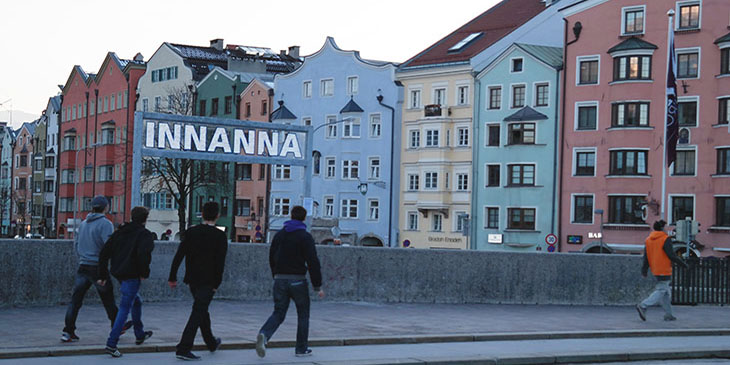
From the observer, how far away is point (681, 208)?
207 feet

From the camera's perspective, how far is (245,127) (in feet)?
77.5

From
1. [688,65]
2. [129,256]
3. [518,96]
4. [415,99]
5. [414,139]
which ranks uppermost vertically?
[688,65]

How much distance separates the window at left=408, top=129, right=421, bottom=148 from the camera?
76.4 m

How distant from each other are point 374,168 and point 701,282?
54.8 meters

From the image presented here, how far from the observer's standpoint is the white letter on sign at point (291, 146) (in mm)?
24547

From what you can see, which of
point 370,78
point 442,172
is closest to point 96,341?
point 442,172

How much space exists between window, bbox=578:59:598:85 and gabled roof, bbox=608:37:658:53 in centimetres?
170

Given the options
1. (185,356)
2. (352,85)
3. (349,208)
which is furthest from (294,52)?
(185,356)

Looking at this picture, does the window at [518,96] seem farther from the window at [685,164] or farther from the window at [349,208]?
the window at [349,208]

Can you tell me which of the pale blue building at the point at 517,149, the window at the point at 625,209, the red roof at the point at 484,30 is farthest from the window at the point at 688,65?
the red roof at the point at 484,30

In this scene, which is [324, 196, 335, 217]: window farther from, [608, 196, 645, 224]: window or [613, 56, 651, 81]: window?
[613, 56, 651, 81]: window

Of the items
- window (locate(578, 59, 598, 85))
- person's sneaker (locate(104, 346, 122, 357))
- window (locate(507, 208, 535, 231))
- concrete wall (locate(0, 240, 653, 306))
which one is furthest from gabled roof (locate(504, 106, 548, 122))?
person's sneaker (locate(104, 346, 122, 357))

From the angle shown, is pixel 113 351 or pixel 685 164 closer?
pixel 113 351

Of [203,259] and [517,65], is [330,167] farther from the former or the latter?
[203,259]
